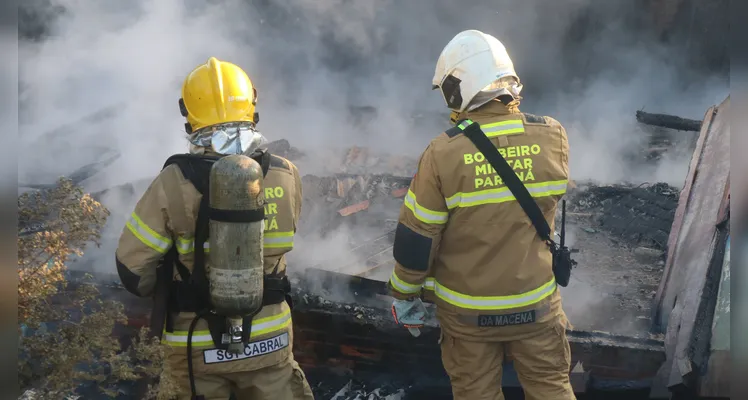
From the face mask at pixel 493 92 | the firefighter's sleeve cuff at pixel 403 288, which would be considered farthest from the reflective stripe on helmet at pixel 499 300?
the face mask at pixel 493 92

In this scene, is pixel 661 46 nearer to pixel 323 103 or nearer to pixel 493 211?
pixel 323 103

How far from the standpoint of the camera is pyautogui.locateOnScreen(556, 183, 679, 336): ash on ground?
5.11 meters

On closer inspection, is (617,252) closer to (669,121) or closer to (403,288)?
(669,121)

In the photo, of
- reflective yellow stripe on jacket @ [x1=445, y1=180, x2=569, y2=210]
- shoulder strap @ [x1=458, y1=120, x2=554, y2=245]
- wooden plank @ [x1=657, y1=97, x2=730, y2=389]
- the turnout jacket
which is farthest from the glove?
wooden plank @ [x1=657, y1=97, x2=730, y2=389]

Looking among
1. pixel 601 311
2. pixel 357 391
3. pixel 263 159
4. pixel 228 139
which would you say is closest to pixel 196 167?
pixel 228 139

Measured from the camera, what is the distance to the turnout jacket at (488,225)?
2578mm

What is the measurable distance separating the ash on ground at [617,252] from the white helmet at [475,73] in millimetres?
2692

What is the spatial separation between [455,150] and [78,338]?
174cm

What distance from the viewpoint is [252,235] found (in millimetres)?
2371

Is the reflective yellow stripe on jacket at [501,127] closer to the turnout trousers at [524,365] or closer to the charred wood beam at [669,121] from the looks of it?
the turnout trousers at [524,365]

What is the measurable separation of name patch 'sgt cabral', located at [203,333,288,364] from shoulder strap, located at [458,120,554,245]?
Answer: 49.5 inches

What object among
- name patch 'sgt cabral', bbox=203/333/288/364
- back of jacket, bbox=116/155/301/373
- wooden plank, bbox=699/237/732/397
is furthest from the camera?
wooden plank, bbox=699/237/732/397

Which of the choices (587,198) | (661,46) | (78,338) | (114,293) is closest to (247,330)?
(78,338)

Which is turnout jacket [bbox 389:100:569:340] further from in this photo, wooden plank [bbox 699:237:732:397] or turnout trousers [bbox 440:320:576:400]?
wooden plank [bbox 699:237:732:397]
